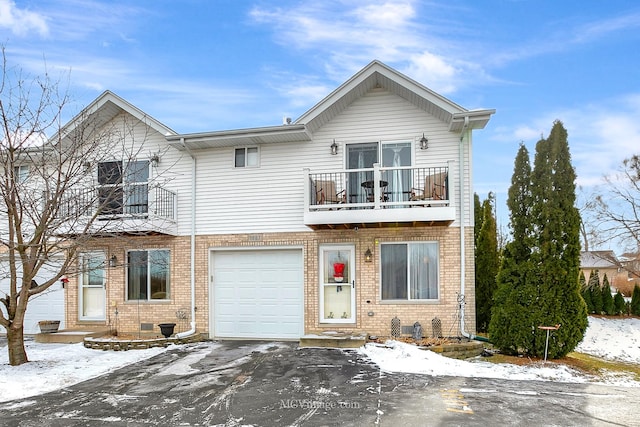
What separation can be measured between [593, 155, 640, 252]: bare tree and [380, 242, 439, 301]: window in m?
16.4

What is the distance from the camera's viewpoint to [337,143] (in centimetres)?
1130

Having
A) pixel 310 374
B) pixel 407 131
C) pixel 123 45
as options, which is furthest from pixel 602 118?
pixel 123 45

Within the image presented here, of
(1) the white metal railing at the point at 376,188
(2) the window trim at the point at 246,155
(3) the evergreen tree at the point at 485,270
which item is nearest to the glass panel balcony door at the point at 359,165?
(1) the white metal railing at the point at 376,188

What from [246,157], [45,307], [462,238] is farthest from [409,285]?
[45,307]

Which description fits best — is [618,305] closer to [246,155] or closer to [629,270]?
[629,270]

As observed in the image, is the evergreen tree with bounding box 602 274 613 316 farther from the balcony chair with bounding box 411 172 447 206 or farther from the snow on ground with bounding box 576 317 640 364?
the balcony chair with bounding box 411 172 447 206

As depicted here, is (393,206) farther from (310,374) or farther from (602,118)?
(602,118)

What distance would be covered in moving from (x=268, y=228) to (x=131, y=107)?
17.0 feet

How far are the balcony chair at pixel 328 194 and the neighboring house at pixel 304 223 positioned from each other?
0.04 meters

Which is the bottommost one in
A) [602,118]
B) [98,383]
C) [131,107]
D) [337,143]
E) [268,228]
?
[98,383]

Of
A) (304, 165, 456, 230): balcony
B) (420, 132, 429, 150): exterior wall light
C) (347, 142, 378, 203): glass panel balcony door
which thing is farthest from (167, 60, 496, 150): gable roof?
(304, 165, 456, 230): balcony

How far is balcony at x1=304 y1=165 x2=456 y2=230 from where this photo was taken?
Answer: 9883 mm

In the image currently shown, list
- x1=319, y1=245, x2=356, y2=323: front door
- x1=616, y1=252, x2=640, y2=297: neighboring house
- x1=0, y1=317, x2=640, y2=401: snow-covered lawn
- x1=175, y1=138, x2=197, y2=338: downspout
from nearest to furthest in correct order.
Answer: x1=0, y1=317, x2=640, y2=401: snow-covered lawn < x1=319, y1=245, x2=356, y2=323: front door < x1=175, y1=138, x2=197, y2=338: downspout < x1=616, y1=252, x2=640, y2=297: neighboring house

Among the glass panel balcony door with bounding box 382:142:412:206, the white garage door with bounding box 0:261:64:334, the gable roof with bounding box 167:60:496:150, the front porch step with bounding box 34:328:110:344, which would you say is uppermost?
the gable roof with bounding box 167:60:496:150
